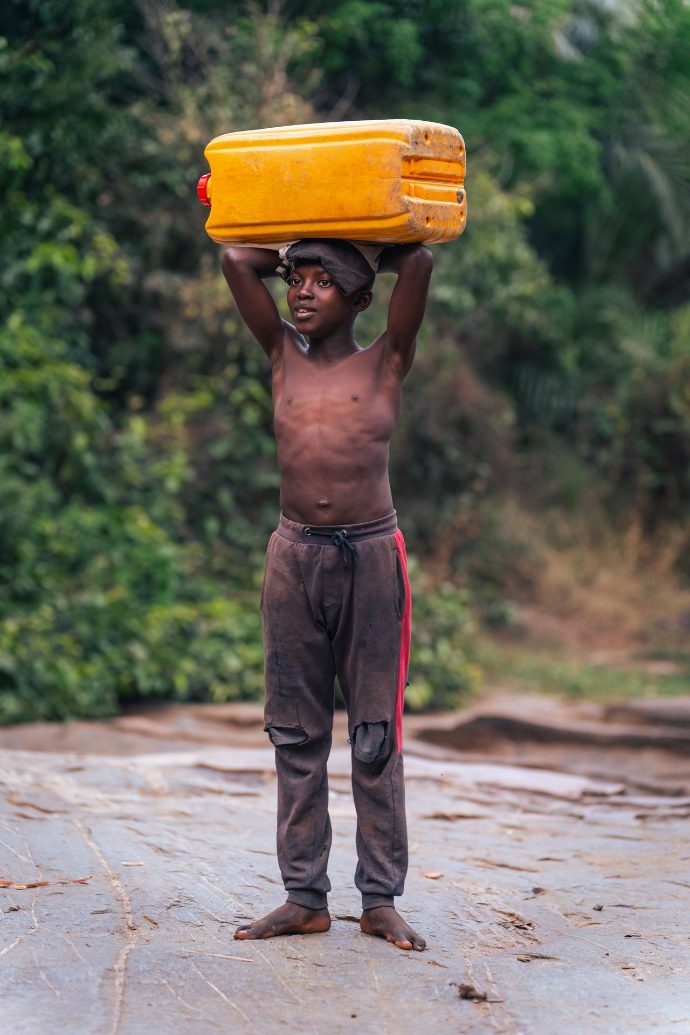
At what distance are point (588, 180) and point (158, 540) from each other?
620cm

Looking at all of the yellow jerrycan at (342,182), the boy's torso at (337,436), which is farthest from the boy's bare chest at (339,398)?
the yellow jerrycan at (342,182)

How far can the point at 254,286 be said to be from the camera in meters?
3.78

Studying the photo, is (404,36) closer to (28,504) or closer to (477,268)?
(477,268)

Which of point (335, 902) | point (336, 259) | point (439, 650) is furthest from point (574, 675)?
point (336, 259)

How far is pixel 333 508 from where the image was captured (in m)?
3.62

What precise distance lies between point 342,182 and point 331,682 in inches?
52.5

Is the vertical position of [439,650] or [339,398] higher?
[339,398]

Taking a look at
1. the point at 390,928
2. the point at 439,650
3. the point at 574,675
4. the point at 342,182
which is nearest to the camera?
the point at 342,182

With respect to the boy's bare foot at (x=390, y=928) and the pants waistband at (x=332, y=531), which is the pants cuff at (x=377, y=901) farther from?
the pants waistband at (x=332, y=531)

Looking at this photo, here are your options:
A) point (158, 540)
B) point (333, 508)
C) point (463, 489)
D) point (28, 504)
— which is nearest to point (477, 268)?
point (463, 489)

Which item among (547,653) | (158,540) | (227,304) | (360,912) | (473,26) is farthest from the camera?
(473,26)

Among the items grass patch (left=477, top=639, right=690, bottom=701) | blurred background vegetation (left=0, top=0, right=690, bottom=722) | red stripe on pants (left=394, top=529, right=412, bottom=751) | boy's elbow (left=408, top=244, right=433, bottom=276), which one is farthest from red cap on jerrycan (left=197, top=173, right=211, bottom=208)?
grass patch (left=477, top=639, right=690, bottom=701)

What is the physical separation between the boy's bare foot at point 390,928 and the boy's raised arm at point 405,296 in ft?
4.77

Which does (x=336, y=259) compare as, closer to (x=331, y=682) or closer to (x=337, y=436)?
(x=337, y=436)
